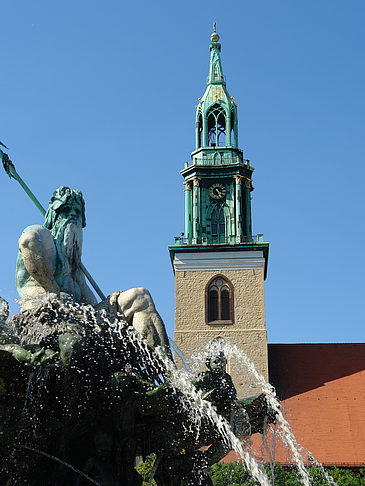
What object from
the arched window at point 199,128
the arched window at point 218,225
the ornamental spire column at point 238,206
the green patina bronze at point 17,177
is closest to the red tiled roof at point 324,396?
the ornamental spire column at point 238,206

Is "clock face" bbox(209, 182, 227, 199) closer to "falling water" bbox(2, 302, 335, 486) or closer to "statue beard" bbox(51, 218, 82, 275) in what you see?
"statue beard" bbox(51, 218, 82, 275)

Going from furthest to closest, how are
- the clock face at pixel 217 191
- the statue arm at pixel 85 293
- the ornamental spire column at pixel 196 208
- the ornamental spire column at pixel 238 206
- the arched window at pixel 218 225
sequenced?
the clock face at pixel 217 191 < the ornamental spire column at pixel 196 208 < the arched window at pixel 218 225 < the ornamental spire column at pixel 238 206 < the statue arm at pixel 85 293

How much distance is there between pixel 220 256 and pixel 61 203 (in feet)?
92.7

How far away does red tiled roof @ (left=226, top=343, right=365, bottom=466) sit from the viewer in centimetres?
3066

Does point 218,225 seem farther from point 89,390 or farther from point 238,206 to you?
point 89,390

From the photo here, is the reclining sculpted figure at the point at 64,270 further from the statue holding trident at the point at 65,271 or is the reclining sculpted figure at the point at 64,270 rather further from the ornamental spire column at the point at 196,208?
the ornamental spire column at the point at 196,208

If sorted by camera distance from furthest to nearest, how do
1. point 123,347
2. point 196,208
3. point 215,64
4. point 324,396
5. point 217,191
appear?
point 215,64
point 217,191
point 196,208
point 324,396
point 123,347

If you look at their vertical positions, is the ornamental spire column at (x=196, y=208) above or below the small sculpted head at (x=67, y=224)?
above

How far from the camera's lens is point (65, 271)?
8.42 meters

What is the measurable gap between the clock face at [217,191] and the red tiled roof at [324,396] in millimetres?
7634

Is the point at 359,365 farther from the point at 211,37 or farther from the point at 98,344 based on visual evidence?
the point at 98,344

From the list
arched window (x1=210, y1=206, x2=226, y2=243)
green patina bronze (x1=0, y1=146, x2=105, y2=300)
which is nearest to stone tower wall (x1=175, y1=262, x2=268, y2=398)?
arched window (x1=210, y1=206, x2=226, y2=243)

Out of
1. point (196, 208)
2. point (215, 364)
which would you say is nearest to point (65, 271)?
point (215, 364)

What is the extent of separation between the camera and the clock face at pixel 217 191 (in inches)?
1522
